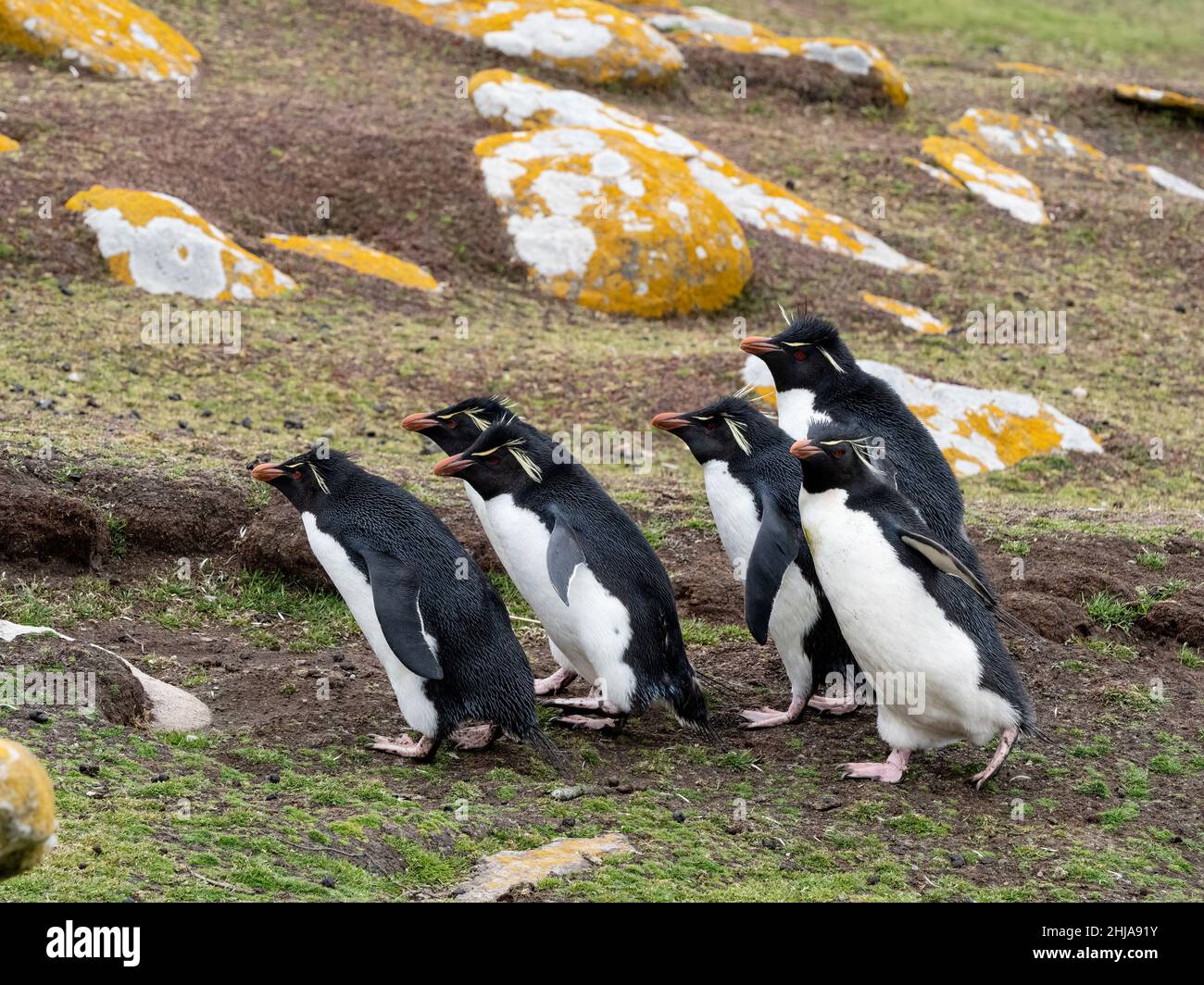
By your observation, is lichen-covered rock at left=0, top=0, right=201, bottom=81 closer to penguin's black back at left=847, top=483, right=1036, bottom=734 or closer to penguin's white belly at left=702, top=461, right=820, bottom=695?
penguin's white belly at left=702, top=461, right=820, bottom=695

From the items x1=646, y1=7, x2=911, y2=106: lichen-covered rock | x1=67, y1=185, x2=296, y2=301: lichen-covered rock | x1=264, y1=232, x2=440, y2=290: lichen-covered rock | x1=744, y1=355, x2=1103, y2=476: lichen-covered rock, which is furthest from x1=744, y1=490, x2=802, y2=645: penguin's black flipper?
x1=646, y1=7, x2=911, y2=106: lichen-covered rock

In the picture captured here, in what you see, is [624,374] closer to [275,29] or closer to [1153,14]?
[275,29]

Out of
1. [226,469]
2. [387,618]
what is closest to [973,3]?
[226,469]

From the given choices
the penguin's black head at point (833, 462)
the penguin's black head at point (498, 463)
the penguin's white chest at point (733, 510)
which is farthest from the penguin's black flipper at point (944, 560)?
the penguin's black head at point (498, 463)

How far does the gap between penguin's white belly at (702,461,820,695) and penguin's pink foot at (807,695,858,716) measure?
129mm

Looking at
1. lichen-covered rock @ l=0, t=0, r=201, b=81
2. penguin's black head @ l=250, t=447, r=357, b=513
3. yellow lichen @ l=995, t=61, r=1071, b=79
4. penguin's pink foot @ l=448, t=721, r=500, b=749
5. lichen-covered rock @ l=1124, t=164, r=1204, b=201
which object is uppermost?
yellow lichen @ l=995, t=61, r=1071, b=79

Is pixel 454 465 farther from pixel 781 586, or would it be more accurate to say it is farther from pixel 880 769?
pixel 880 769

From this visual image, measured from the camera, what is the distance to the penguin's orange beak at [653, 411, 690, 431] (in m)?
6.72

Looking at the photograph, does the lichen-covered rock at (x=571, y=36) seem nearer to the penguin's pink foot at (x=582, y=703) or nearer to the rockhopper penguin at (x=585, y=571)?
the rockhopper penguin at (x=585, y=571)

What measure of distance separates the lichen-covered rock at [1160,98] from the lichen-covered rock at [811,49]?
122 inches

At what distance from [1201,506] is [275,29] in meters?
13.1

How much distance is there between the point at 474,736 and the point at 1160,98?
17886 millimetres

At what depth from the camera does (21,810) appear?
125 inches

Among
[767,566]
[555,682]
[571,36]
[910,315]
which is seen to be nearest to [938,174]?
[910,315]
